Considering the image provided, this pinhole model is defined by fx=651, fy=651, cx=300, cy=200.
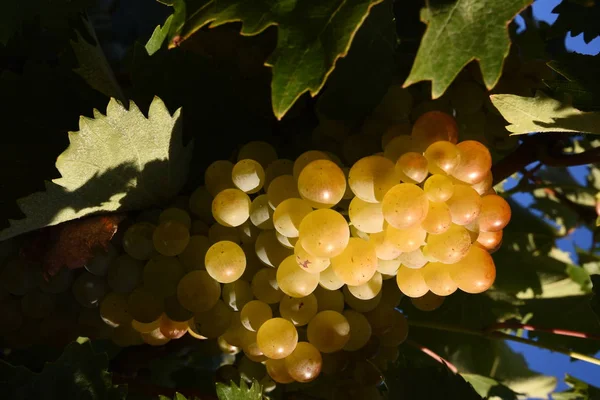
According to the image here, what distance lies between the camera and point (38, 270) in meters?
0.57

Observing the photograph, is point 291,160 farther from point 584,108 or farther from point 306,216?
point 584,108

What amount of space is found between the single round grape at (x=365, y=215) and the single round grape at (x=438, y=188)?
41 millimetres

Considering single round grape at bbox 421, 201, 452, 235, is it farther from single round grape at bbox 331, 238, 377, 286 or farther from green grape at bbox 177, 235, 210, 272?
green grape at bbox 177, 235, 210, 272

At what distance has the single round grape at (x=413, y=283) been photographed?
0.56 m

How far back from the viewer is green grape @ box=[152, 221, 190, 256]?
55cm

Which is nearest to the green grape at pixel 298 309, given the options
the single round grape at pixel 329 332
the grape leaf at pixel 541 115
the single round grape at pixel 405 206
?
the single round grape at pixel 329 332

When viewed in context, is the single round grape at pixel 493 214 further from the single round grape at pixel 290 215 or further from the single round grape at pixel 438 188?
the single round grape at pixel 290 215

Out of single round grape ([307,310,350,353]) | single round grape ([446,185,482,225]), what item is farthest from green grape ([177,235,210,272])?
single round grape ([446,185,482,225])

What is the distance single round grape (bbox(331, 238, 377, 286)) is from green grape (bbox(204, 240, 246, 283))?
79 millimetres

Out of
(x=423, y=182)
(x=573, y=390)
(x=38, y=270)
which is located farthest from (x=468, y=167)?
(x=573, y=390)

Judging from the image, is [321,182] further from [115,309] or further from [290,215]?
[115,309]

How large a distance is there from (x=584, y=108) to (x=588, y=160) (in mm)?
89

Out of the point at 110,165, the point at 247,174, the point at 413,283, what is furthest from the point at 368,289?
the point at 110,165

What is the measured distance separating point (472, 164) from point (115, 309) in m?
0.33
